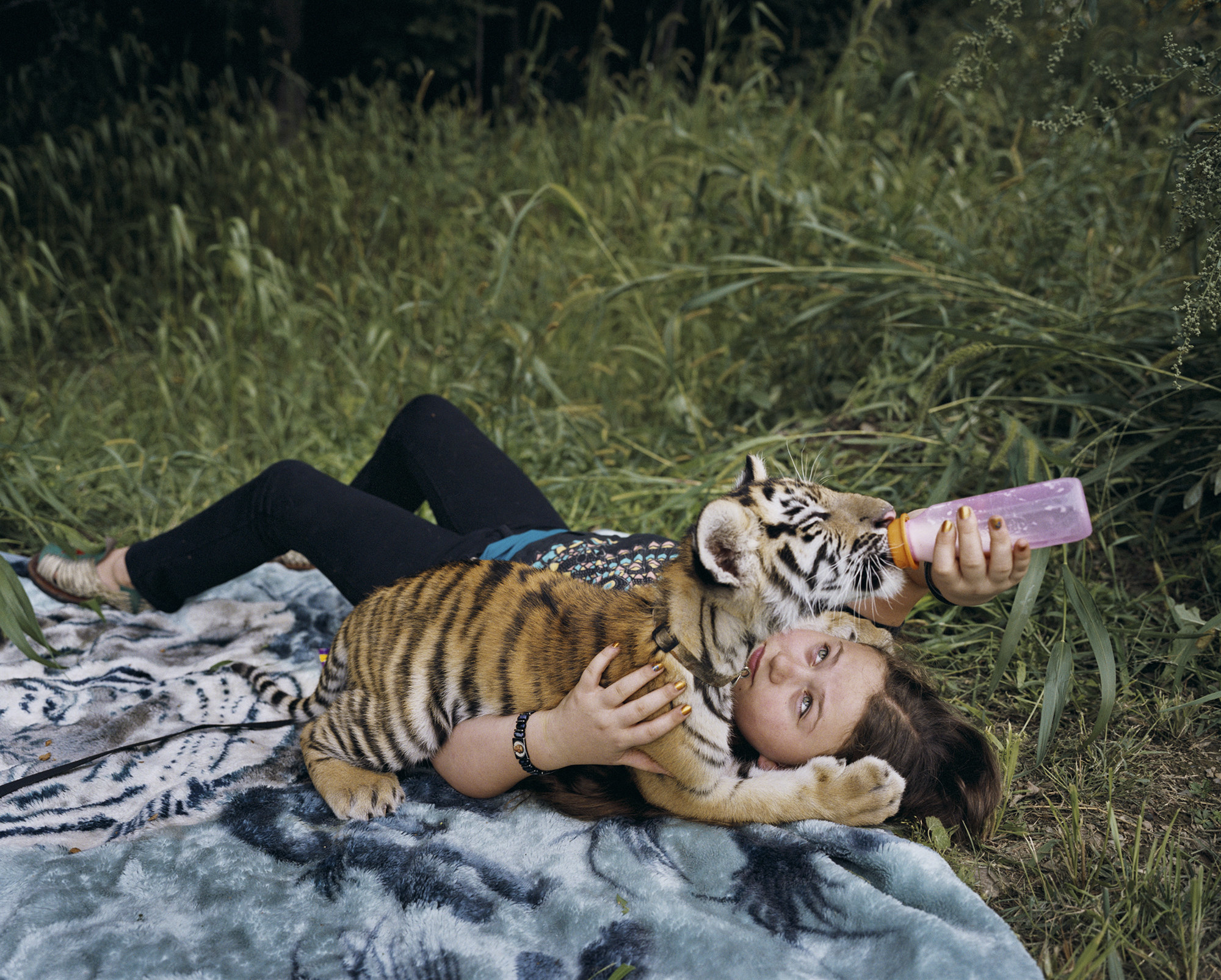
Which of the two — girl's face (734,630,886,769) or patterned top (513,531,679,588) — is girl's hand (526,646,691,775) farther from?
patterned top (513,531,679,588)

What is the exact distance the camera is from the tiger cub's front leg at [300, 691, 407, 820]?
203 cm

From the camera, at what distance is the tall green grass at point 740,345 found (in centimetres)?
218

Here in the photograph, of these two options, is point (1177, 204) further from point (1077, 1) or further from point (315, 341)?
point (315, 341)

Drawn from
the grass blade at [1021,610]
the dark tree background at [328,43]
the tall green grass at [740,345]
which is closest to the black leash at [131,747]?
the tall green grass at [740,345]

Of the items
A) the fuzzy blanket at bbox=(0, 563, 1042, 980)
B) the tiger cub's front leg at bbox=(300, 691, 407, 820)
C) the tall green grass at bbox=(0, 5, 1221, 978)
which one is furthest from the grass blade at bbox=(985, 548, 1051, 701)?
the tiger cub's front leg at bbox=(300, 691, 407, 820)

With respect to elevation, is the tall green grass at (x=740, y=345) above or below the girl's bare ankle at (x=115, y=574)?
above

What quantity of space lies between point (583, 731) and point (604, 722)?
7 centimetres

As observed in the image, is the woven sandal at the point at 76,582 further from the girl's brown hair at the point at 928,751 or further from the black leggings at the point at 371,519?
the girl's brown hair at the point at 928,751

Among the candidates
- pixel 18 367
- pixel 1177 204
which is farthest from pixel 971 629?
pixel 18 367

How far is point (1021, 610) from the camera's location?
219cm

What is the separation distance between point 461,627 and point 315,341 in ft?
10.9

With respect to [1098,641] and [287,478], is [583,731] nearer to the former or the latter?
[1098,641]

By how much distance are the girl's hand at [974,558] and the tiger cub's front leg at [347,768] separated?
134cm

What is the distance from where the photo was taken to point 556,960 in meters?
1.63
